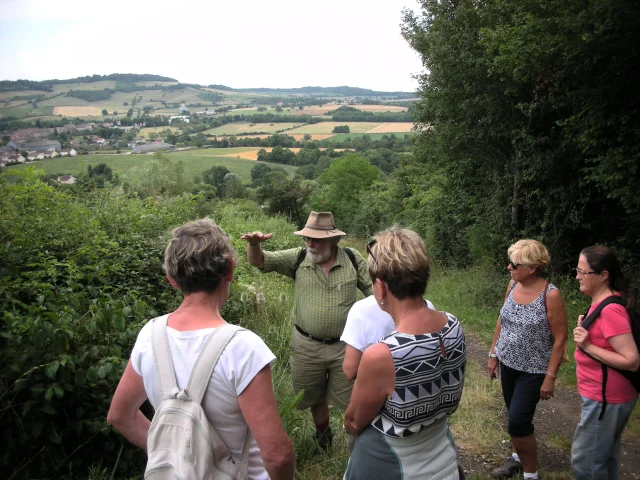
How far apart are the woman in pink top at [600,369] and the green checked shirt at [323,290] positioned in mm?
1469

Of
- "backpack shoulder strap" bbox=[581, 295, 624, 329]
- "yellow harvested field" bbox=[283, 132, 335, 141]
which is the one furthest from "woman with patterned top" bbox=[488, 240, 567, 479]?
"yellow harvested field" bbox=[283, 132, 335, 141]

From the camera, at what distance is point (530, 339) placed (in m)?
3.08

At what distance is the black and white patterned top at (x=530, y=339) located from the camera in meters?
3.06

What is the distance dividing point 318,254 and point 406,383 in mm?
1843

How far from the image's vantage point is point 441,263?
15.1 metres

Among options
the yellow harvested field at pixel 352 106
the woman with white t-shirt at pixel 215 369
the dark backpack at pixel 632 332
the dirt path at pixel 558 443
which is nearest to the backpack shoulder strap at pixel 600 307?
the dark backpack at pixel 632 332

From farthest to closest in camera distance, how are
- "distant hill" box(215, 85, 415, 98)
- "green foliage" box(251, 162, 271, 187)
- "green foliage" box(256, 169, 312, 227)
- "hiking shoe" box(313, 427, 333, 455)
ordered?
"distant hill" box(215, 85, 415, 98)
"green foliage" box(251, 162, 271, 187)
"green foliage" box(256, 169, 312, 227)
"hiking shoe" box(313, 427, 333, 455)

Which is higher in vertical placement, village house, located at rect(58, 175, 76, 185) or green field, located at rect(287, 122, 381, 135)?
village house, located at rect(58, 175, 76, 185)

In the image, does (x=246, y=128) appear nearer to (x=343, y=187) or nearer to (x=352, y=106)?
(x=352, y=106)

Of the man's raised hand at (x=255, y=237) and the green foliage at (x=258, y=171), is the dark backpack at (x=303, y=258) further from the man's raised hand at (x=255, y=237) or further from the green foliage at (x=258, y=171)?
the green foliage at (x=258, y=171)

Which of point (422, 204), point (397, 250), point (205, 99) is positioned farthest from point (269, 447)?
point (205, 99)

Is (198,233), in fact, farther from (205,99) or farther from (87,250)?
(205,99)

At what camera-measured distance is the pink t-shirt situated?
8.52 ft

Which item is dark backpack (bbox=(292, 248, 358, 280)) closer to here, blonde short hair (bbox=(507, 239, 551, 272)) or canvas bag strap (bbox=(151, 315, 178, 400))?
blonde short hair (bbox=(507, 239, 551, 272))
